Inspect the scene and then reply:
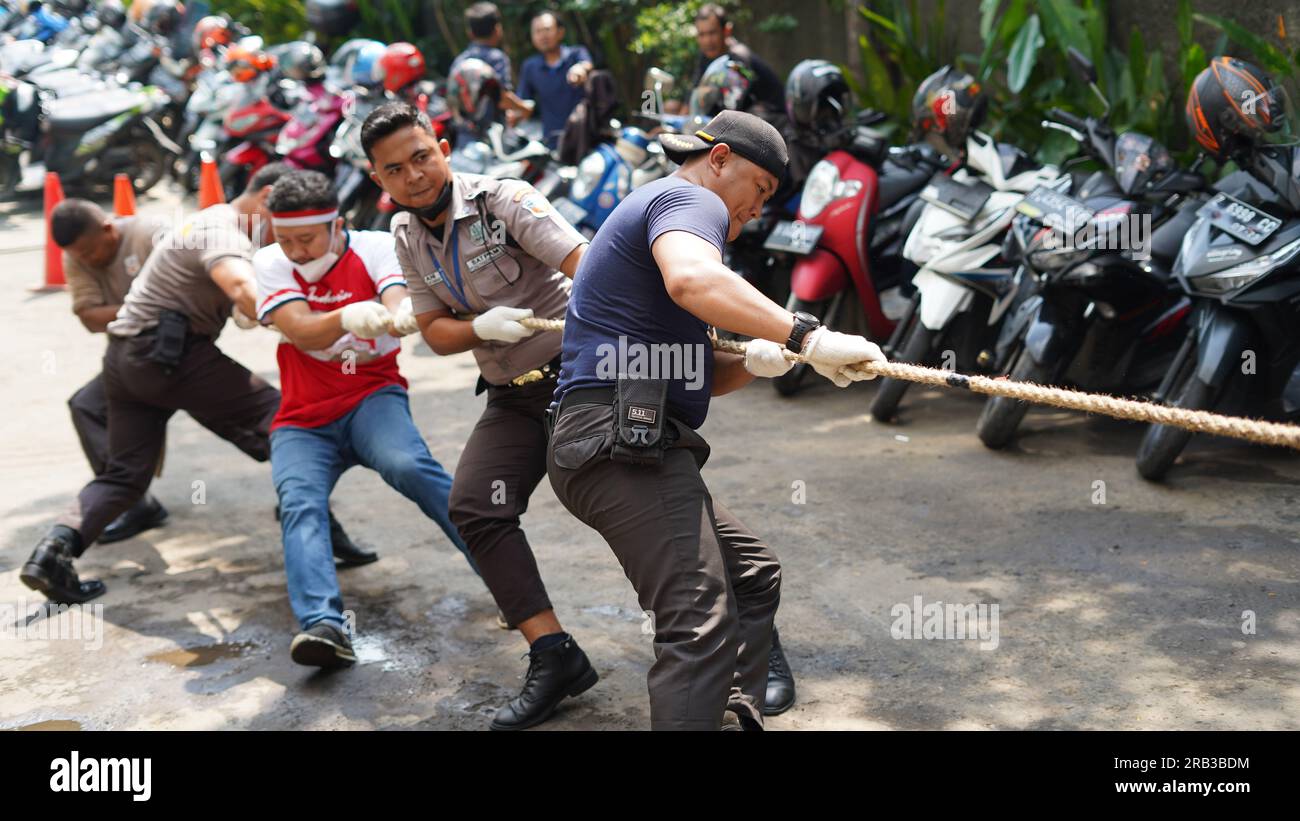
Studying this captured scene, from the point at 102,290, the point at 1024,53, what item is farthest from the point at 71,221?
the point at 1024,53

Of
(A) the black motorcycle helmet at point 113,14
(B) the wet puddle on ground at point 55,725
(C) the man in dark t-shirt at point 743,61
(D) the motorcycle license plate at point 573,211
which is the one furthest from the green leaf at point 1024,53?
(A) the black motorcycle helmet at point 113,14

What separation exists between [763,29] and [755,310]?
6.71m

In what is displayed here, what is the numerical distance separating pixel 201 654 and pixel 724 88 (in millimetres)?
4136

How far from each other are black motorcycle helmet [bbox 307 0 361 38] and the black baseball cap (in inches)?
461

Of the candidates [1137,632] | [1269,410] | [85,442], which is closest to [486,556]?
[1137,632]

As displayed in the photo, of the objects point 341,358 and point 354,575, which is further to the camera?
point 354,575

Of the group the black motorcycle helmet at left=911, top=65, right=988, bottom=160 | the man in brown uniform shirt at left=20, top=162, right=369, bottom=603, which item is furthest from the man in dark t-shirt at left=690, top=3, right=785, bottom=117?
the man in brown uniform shirt at left=20, top=162, right=369, bottom=603

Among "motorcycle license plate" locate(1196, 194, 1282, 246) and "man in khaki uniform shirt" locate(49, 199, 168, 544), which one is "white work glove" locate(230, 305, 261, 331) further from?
"motorcycle license plate" locate(1196, 194, 1282, 246)

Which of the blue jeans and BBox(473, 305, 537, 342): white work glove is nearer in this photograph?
BBox(473, 305, 537, 342): white work glove

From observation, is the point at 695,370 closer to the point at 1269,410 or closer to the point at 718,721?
the point at 718,721

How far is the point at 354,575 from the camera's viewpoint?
4922 millimetres

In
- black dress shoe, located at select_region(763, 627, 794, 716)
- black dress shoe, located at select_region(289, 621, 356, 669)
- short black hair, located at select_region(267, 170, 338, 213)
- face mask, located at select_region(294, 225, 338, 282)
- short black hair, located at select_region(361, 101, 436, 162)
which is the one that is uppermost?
short black hair, located at select_region(361, 101, 436, 162)

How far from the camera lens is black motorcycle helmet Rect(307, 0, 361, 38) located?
538 inches

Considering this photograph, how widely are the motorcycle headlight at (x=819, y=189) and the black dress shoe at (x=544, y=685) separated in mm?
3527
